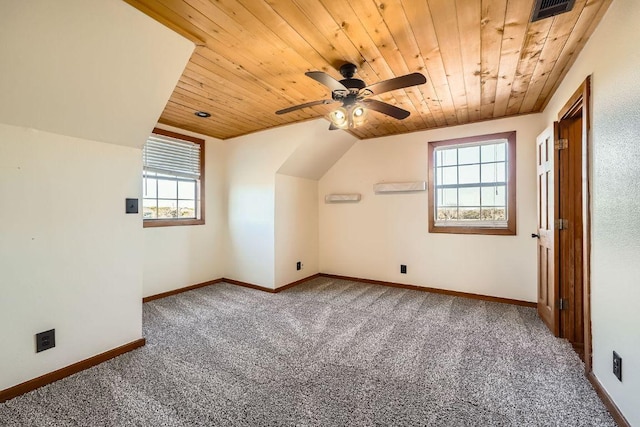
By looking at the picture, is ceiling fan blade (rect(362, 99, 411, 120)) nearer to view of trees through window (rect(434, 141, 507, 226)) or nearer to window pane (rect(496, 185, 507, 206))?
view of trees through window (rect(434, 141, 507, 226))

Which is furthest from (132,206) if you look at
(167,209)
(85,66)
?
(167,209)

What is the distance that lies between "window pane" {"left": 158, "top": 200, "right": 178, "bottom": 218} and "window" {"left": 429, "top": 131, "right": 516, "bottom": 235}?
367 centimetres

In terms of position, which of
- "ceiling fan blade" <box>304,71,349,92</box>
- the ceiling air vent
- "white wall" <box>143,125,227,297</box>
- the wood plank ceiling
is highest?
the wood plank ceiling

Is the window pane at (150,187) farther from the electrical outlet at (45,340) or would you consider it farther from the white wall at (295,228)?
the electrical outlet at (45,340)

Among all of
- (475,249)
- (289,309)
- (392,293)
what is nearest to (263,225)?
(289,309)

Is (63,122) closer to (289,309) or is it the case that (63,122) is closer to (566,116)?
(289,309)

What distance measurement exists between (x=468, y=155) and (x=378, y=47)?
2487mm

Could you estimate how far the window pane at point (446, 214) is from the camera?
3.92 meters

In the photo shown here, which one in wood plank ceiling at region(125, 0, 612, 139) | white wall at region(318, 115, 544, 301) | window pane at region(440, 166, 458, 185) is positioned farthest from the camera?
window pane at region(440, 166, 458, 185)

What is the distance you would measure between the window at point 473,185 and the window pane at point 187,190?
351 cm

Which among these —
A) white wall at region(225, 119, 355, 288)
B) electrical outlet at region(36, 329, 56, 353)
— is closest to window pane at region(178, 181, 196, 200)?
white wall at region(225, 119, 355, 288)

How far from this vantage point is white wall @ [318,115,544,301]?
3412 mm

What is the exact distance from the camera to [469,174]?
3.81m

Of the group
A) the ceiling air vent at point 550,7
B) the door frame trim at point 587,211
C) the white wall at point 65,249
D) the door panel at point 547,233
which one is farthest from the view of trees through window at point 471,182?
the white wall at point 65,249
